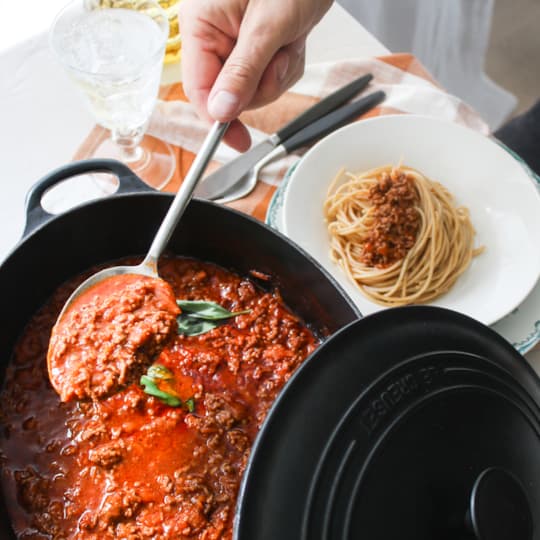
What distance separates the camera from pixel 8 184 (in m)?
2.28

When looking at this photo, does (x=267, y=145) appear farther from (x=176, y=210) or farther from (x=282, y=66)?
(x=176, y=210)

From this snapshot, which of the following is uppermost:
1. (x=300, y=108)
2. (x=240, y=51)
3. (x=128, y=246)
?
(x=240, y=51)

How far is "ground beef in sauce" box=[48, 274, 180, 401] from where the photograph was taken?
4.94 ft

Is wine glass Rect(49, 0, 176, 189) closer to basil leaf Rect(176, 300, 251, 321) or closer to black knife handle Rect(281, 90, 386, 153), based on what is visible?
black knife handle Rect(281, 90, 386, 153)

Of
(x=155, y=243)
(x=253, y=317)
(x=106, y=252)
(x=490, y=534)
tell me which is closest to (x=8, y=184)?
(x=106, y=252)

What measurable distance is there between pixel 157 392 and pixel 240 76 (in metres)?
0.88

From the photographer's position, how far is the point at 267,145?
92.6 inches

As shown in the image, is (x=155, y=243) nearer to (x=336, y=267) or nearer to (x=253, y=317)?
(x=253, y=317)

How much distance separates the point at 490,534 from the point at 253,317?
0.93m

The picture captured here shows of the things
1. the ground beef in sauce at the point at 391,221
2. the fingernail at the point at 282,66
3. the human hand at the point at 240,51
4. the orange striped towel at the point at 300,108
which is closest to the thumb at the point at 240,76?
the human hand at the point at 240,51

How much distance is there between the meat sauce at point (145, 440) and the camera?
1537 millimetres

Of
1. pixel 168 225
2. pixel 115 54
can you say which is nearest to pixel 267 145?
pixel 115 54

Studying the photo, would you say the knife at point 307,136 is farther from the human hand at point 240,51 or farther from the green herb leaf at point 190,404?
the green herb leaf at point 190,404

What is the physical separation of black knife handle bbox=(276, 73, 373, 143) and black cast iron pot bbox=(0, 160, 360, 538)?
2.24 ft
